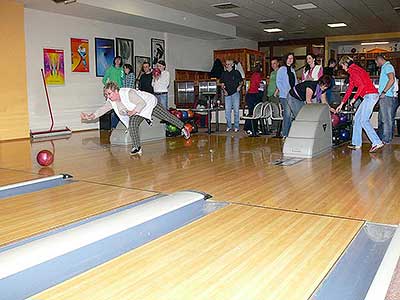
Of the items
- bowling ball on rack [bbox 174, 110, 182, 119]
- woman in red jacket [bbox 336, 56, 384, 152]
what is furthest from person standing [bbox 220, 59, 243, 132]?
woman in red jacket [bbox 336, 56, 384, 152]

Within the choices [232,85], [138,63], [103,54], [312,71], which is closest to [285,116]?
[312,71]

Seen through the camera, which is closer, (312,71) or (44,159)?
(44,159)

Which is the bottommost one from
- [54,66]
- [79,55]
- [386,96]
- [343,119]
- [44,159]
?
[44,159]

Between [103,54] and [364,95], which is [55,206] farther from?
[103,54]

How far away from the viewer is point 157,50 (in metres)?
11.2

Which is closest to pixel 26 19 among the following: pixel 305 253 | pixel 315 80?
pixel 315 80

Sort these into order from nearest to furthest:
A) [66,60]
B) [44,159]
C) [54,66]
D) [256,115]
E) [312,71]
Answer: [44,159] → [312,71] → [256,115] → [54,66] → [66,60]

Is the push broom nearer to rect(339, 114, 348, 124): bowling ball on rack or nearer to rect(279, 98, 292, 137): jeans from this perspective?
rect(279, 98, 292, 137): jeans

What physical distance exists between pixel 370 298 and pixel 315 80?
193 inches

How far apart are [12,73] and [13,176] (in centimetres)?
392

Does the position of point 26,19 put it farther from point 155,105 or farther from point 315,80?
point 315,80

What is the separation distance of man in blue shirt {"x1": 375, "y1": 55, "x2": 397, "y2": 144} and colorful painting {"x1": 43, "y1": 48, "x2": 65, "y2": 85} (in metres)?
5.80

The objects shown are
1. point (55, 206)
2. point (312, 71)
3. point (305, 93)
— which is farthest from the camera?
point (312, 71)

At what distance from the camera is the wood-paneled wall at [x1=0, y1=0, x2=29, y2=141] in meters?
7.55
